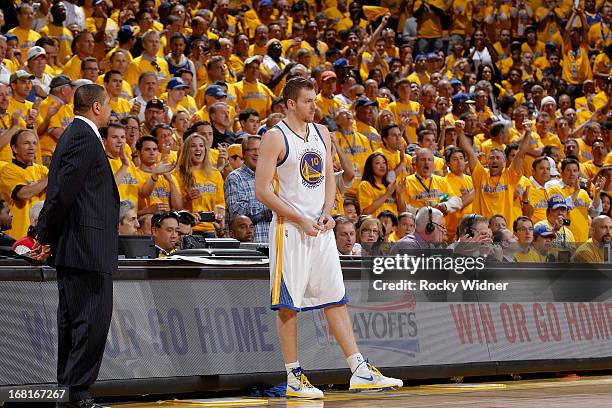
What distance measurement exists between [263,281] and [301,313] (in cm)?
41

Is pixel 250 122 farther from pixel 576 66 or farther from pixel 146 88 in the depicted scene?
pixel 576 66

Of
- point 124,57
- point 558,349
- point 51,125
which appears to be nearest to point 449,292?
point 558,349

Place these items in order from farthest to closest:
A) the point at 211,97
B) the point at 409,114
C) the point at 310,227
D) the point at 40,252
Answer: the point at 409,114, the point at 211,97, the point at 310,227, the point at 40,252

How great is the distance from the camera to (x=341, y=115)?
14844 mm

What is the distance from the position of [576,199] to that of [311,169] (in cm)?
813

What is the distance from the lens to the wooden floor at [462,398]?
704cm

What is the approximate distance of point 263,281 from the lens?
8180 millimetres

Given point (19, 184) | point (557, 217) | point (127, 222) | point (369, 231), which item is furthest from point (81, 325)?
point (557, 217)

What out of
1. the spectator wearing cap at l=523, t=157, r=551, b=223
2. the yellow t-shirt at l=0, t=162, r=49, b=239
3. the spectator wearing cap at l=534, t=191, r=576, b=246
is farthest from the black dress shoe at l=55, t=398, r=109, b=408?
the spectator wearing cap at l=523, t=157, r=551, b=223

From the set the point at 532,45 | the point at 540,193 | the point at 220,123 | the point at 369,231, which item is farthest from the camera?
the point at 532,45

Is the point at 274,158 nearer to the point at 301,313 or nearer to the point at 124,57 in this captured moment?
the point at 301,313

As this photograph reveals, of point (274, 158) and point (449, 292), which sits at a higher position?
point (274, 158)

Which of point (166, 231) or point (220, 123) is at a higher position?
point (220, 123)

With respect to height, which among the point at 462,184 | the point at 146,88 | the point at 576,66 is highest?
the point at 576,66
